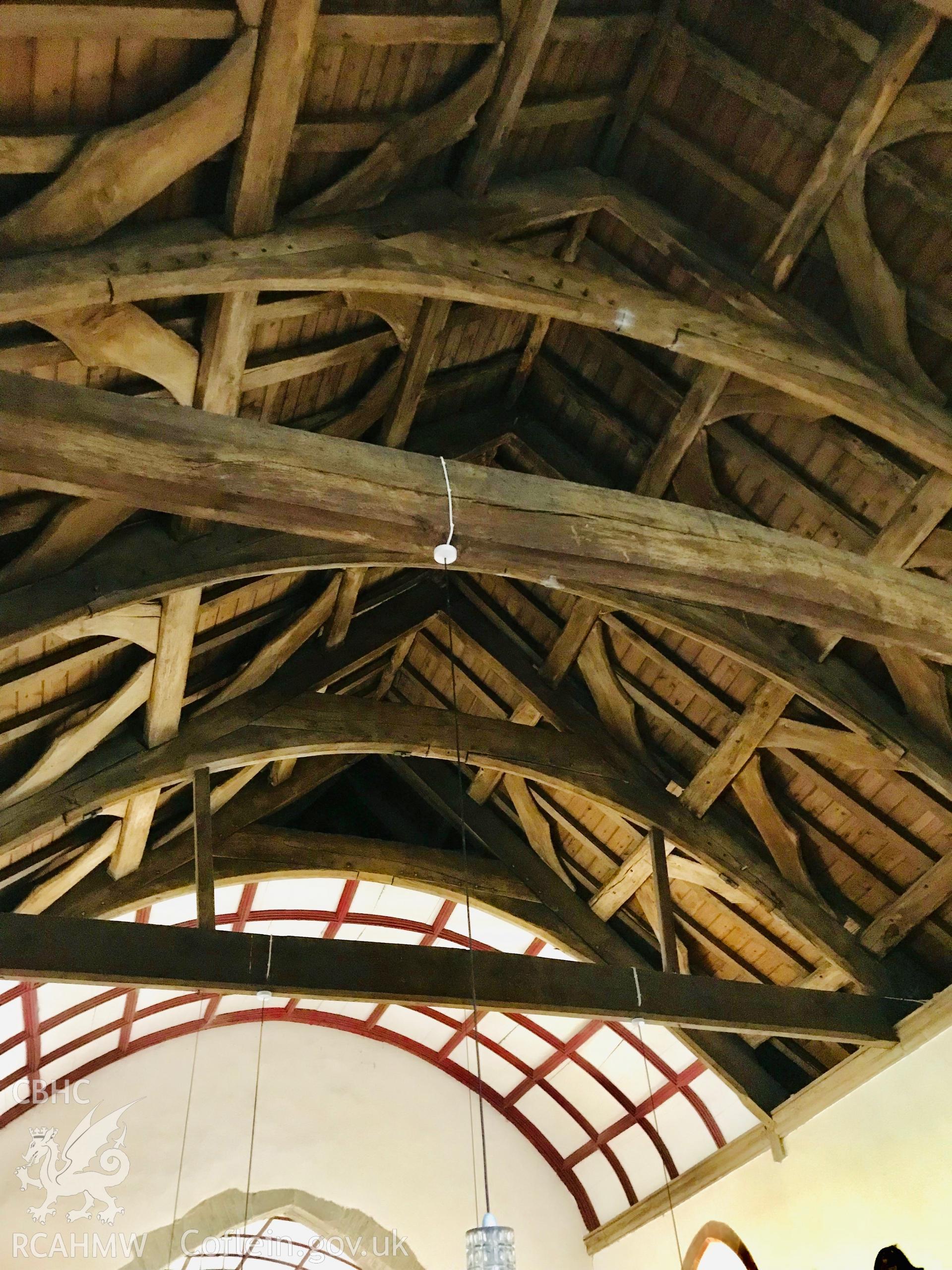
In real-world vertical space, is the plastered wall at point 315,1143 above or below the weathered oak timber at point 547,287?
below

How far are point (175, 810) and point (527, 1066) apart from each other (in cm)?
492

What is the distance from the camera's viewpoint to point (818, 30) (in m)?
4.14

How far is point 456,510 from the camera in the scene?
3018 millimetres

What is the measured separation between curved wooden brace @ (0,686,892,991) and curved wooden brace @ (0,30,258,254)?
10.1 feet

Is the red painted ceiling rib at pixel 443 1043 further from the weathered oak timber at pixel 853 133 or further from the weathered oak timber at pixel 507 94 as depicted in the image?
the weathered oak timber at pixel 507 94

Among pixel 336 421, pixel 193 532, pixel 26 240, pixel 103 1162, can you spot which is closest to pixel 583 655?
pixel 336 421

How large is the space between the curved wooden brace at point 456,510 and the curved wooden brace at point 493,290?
1.88ft

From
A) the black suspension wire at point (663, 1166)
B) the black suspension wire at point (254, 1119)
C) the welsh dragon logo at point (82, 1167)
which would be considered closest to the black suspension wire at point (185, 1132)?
the welsh dragon logo at point (82, 1167)

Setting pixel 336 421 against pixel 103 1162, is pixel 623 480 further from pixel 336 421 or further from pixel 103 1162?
pixel 103 1162

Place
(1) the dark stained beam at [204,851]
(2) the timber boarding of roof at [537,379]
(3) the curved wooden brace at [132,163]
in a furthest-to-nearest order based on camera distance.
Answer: (1) the dark stained beam at [204,851]
(2) the timber boarding of roof at [537,379]
(3) the curved wooden brace at [132,163]

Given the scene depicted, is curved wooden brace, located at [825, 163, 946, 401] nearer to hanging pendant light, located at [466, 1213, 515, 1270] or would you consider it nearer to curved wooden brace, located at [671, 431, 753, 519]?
curved wooden brace, located at [671, 431, 753, 519]

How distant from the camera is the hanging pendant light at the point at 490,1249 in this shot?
10.6 ft

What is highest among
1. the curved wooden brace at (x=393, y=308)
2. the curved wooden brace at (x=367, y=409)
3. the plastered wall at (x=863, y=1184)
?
the curved wooden brace at (x=367, y=409)

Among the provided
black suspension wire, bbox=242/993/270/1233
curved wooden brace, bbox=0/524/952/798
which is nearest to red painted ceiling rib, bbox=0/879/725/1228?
black suspension wire, bbox=242/993/270/1233
